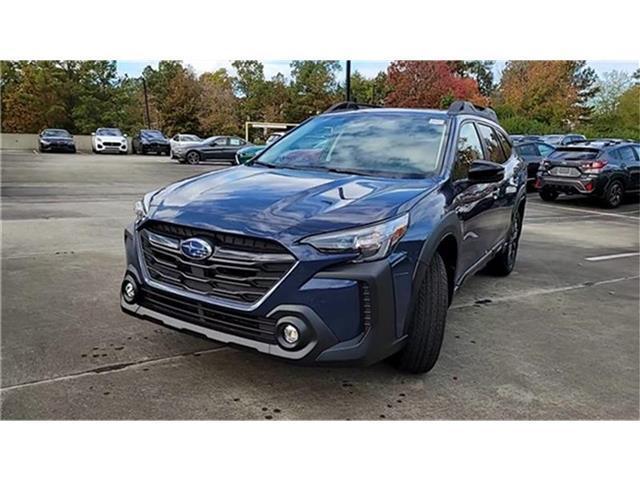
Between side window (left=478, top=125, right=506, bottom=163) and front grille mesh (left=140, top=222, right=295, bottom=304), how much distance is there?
275 centimetres

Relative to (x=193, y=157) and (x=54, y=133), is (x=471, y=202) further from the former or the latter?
(x=54, y=133)

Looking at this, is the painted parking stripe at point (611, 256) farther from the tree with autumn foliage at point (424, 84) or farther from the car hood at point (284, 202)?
the tree with autumn foliage at point (424, 84)

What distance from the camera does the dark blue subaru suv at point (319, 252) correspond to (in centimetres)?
259

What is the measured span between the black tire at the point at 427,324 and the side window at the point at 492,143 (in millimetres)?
1933

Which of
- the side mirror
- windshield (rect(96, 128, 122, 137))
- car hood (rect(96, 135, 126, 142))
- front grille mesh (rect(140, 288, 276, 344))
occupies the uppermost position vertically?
the side mirror

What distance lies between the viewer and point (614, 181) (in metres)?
13.4

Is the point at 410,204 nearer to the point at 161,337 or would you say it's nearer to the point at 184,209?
the point at 184,209

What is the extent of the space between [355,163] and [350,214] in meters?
1.05

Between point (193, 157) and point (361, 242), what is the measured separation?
24.3 meters

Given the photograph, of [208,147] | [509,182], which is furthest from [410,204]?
[208,147]

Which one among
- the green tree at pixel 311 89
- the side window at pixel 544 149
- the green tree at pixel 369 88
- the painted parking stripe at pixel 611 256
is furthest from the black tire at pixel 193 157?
the painted parking stripe at pixel 611 256

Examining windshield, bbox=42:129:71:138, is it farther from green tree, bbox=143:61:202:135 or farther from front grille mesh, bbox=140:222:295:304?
front grille mesh, bbox=140:222:295:304

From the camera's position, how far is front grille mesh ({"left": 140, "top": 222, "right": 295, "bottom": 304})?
264 cm

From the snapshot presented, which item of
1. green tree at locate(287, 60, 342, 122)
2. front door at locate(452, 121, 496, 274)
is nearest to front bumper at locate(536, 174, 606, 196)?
front door at locate(452, 121, 496, 274)
